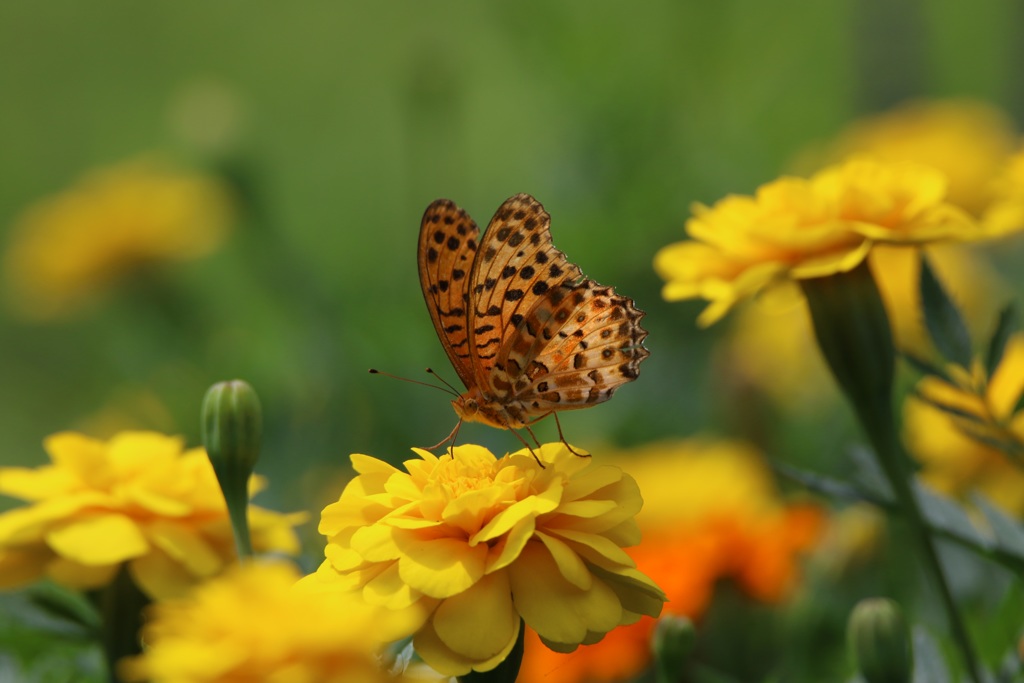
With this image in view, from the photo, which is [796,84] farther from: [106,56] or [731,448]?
[106,56]

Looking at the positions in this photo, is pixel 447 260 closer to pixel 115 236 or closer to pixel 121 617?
pixel 121 617

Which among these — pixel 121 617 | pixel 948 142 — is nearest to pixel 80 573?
pixel 121 617

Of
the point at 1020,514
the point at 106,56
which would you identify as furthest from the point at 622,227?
the point at 106,56

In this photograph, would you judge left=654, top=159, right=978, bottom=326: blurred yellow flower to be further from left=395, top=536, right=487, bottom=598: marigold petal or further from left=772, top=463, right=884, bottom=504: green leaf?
left=395, top=536, right=487, bottom=598: marigold petal

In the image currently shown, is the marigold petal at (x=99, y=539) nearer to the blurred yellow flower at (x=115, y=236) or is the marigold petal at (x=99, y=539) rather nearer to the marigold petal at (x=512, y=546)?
the marigold petal at (x=512, y=546)

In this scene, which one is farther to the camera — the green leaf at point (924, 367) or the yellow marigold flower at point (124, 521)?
the green leaf at point (924, 367)

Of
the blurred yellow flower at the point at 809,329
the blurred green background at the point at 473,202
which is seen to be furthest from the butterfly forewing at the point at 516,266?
the blurred yellow flower at the point at 809,329
